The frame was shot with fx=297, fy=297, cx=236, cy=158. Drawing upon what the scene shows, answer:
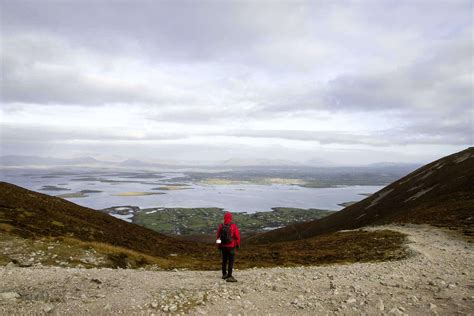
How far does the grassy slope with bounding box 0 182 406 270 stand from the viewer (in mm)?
21078

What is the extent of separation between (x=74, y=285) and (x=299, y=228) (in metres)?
67.3

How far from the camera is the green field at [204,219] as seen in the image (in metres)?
124

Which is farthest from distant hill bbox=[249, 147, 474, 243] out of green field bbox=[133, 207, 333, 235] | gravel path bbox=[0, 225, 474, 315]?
green field bbox=[133, 207, 333, 235]

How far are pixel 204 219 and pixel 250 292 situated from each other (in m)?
135

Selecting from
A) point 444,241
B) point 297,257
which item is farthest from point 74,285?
point 444,241

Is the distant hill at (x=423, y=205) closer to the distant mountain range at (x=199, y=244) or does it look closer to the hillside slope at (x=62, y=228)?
the distant mountain range at (x=199, y=244)

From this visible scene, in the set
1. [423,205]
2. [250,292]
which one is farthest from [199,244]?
[423,205]

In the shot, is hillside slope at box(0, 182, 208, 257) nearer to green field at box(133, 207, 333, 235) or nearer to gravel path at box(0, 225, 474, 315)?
gravel path at box(0, 225, 474, 315)

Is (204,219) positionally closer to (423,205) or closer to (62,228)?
(423,205)

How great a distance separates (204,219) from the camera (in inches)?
5640

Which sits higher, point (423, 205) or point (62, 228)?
point (423, 205)

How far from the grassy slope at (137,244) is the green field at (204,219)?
286ft

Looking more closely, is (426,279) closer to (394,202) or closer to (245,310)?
(245,310)

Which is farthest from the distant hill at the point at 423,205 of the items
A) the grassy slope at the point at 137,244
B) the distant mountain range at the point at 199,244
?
the grassy slope at the point at 137,244
